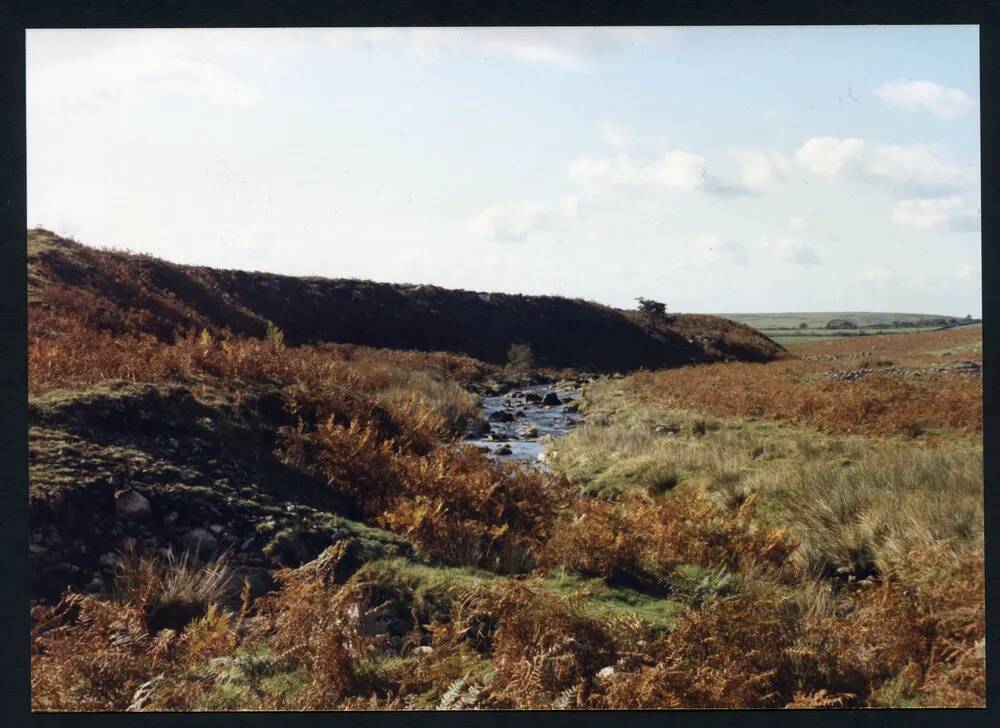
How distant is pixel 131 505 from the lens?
5355 millimetres

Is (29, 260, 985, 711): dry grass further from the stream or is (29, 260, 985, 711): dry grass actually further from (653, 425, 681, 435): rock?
(653, 425, 681, 435): rock

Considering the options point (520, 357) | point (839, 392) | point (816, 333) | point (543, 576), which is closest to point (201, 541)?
point (543, 576)

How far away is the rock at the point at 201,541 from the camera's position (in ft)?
17.6

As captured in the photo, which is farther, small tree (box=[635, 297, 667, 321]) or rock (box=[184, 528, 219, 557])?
small tree (box=[635, 297, 667, 321])

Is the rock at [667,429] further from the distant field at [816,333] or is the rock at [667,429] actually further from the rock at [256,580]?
the rock at [256,580]

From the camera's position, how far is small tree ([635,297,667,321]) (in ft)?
21.6

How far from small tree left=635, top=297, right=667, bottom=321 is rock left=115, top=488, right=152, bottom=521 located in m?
4.30

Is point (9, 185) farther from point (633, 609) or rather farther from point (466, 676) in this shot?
point (633, 609)

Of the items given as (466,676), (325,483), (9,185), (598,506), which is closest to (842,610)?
(598,506)

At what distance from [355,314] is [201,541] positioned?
5365 millimetres

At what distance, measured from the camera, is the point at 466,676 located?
441cm

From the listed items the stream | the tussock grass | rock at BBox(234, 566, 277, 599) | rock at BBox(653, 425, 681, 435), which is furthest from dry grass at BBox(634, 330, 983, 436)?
the tussock grass

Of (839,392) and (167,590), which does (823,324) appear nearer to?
(839,392)

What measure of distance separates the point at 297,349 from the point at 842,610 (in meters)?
6.64
